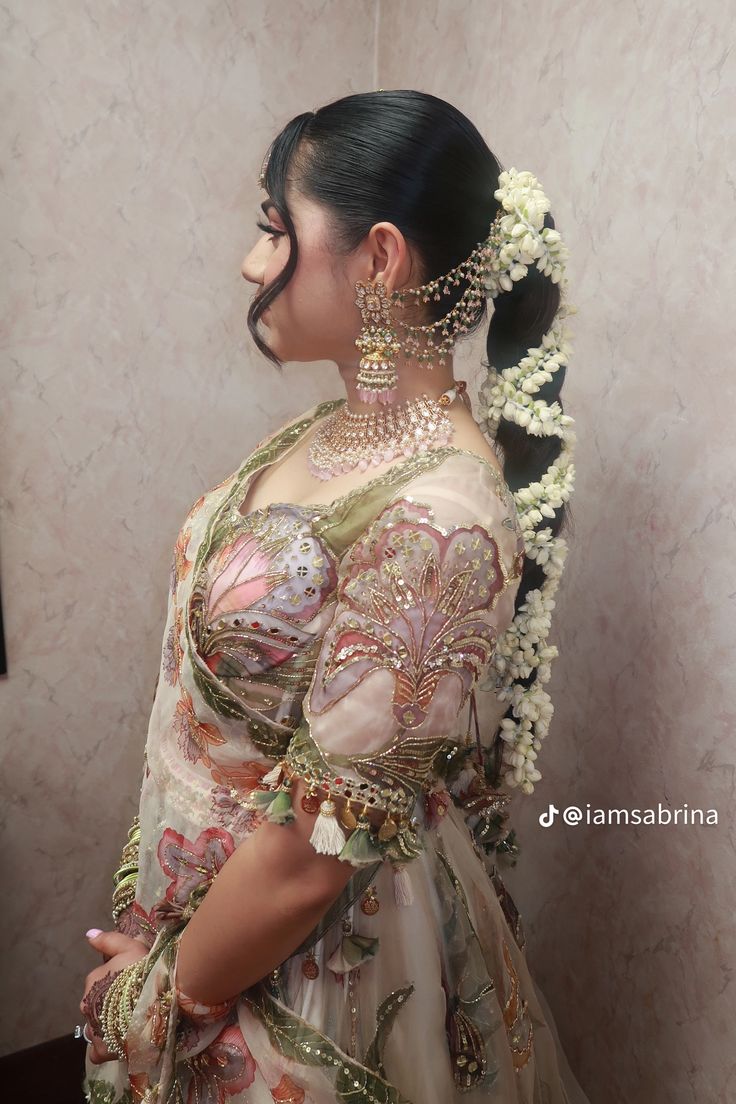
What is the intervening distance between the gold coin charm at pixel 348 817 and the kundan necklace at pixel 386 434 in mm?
376

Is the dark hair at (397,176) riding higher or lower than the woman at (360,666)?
higher

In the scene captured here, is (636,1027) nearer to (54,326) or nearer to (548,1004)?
(548,1004)

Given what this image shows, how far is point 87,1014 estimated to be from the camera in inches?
38.8

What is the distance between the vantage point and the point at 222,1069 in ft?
3.07

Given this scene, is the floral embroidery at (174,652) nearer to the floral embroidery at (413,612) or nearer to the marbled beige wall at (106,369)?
the floral embroidery at (413,612)

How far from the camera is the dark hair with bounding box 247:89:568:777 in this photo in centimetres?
89

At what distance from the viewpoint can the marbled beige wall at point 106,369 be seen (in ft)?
4.84

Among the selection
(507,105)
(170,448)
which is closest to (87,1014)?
(170,448)

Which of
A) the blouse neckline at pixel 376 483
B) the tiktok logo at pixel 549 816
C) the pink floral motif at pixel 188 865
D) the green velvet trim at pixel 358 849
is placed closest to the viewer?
the green velvet trim at pixel 358 849

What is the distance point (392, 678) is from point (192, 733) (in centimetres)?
35

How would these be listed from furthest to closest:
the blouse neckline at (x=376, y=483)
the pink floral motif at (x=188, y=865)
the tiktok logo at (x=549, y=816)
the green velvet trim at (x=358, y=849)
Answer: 1. the tiktok logo at (x=549, y=816)
2. the pink floral motif at (x=188, y=865)
3. the blouse neckline at (x=376, y=483)
4. the green velvet trim at (x=358, y=849)

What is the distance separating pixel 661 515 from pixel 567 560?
0.74 ft

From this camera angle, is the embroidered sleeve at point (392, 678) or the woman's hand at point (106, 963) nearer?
the embroidered sleeve at point (392, 678)

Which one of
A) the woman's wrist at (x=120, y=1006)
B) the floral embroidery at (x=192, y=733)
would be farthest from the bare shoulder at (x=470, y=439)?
the woman's wrist at (x=120, y=1006)
